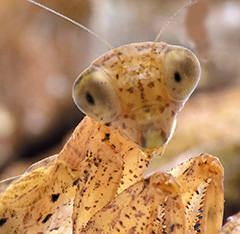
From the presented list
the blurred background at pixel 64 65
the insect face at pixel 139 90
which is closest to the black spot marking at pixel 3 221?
the insect face at pixel 139 90

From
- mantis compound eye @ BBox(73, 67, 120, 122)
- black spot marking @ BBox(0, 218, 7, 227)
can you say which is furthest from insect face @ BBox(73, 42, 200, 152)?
black spot marking @ BBox(0, 218, 7, 227)

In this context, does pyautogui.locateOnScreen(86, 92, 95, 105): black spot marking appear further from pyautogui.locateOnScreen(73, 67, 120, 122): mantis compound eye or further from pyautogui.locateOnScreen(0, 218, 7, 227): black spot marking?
pyautogui.locateOnScreen(0, 218, 7, 227): black spot marking

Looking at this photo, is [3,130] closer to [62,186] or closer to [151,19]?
[151,19]

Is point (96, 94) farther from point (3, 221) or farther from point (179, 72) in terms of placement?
point (3, 221)

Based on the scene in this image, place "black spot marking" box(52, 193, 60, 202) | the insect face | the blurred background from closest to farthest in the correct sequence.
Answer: the insect face → "black spot marking" box(52, 193, 60, 202) → the blurred background

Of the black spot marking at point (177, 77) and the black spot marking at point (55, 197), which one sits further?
the black spot marking at point (55, 197)

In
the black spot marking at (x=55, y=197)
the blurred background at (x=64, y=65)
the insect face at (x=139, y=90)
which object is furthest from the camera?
the blurred background at (x=64, y=65)

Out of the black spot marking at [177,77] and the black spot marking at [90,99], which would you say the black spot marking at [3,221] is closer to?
the black spot marking at [90,99]
